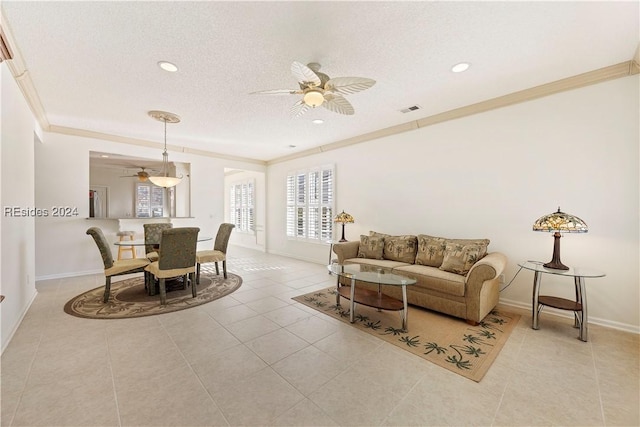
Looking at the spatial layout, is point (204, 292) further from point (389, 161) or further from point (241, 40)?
point (389, 161)

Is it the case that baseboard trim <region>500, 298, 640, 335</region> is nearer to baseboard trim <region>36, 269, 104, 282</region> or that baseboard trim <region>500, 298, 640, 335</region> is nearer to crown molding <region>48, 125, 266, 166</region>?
crown molding <region>48, 125, 266, 166</region>

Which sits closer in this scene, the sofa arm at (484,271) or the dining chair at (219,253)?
the sofa arm at (484,271)

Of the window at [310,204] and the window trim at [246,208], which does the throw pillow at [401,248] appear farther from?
the window trim at [246,208]

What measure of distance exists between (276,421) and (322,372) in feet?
1.80

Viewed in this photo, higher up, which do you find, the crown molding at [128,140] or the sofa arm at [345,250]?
the crown molding at [128,140]

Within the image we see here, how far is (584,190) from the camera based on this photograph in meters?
2.94

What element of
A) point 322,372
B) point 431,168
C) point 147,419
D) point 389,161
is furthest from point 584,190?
point 147,419

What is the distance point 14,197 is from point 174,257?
1636 mm

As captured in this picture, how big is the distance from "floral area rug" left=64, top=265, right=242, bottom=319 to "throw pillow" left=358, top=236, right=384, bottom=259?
86.2 inches

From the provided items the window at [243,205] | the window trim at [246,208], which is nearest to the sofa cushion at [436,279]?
the window trim at [246,208]

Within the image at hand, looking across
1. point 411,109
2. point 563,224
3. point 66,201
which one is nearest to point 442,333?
point 563,224

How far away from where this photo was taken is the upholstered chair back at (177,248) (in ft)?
11.0

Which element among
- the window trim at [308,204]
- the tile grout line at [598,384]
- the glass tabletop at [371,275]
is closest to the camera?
the tile grout line at [598,384]

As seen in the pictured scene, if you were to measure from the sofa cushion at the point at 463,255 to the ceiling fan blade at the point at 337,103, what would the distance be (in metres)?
2.26
